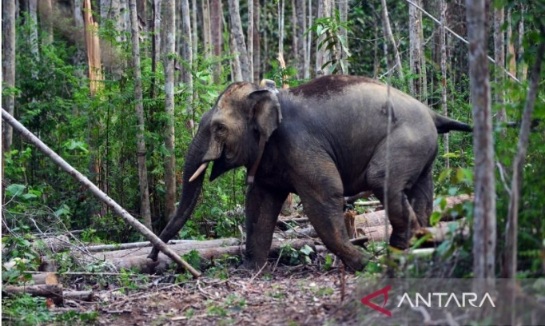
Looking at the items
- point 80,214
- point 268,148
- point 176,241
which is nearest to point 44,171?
point 80,214

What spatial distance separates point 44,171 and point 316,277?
645 centimetres

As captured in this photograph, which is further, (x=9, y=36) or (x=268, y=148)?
(x=9, y=36)

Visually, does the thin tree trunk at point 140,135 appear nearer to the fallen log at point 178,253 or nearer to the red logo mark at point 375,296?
the fallen log at point 178,253

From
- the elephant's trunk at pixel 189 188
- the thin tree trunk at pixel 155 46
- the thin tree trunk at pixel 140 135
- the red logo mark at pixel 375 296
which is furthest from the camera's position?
the thin tree trunk at pixel 155 46

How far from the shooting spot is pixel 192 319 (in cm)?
804

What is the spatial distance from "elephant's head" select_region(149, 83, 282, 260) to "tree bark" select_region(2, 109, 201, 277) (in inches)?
43.1

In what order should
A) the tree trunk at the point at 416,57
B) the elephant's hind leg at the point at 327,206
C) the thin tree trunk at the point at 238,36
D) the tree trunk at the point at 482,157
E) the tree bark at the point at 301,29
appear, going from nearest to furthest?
the tree trunk at the point at 482,157, the elephant's hind leg at the point at 327,206, the tree trunk at the point at 416,57, the thin tree trunk at the point at 238,36, the tree bark at the point at 301,29

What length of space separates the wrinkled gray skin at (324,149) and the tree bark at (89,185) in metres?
0.93

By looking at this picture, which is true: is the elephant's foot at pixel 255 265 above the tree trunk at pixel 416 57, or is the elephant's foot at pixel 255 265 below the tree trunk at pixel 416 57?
below

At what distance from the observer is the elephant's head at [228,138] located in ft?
33.7

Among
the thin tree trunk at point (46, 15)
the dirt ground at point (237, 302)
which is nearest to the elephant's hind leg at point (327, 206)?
the dirt ground at point (237, 302)

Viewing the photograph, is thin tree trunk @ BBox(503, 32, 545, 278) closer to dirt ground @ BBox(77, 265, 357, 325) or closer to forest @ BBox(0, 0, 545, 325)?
forest @ BBox(0, 0, 545, 325)

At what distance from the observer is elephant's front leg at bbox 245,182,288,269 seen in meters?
10.5

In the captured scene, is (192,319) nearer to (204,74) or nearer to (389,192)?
(389,192)
